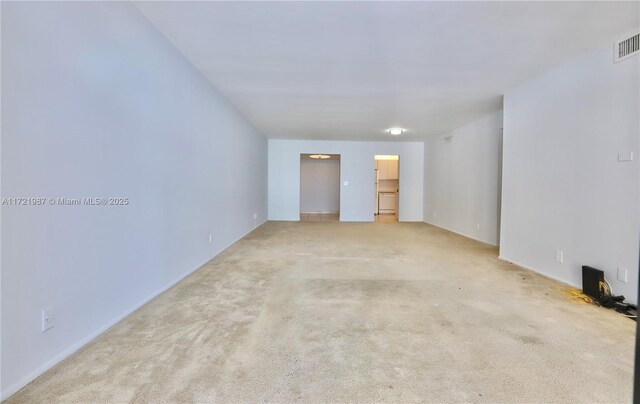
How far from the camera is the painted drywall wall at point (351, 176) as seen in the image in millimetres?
8570

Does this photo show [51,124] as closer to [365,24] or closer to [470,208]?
[365,24]

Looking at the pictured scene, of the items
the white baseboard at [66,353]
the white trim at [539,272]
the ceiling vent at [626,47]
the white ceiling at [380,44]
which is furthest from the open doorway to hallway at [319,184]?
the ceiling vent at [626,47]

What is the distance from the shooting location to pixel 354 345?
1.86 meters

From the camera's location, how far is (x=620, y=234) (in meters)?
2.56

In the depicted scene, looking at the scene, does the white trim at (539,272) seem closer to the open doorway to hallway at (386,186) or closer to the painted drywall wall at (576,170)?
the painted drywall wall at (576,170)

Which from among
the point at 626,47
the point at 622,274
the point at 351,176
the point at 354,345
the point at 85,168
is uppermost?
the point at 626,47

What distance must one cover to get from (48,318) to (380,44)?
10.4ft

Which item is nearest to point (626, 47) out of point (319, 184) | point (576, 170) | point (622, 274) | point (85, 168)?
point (576, 170)

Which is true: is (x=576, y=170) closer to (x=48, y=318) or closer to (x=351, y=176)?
(x=48, y=318)

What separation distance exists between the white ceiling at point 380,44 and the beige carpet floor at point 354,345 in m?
2.37

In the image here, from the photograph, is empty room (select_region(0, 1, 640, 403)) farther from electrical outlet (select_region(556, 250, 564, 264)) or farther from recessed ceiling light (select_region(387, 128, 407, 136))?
recessed ceiling light (select_region(387, 128, 407, 136))

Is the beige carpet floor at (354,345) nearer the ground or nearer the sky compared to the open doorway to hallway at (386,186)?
nearer the ground

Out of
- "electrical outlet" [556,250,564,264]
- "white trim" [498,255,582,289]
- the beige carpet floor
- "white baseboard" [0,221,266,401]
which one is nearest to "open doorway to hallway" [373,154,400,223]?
"white trim" [498,255,582,289]

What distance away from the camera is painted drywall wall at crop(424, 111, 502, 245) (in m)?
5.22
